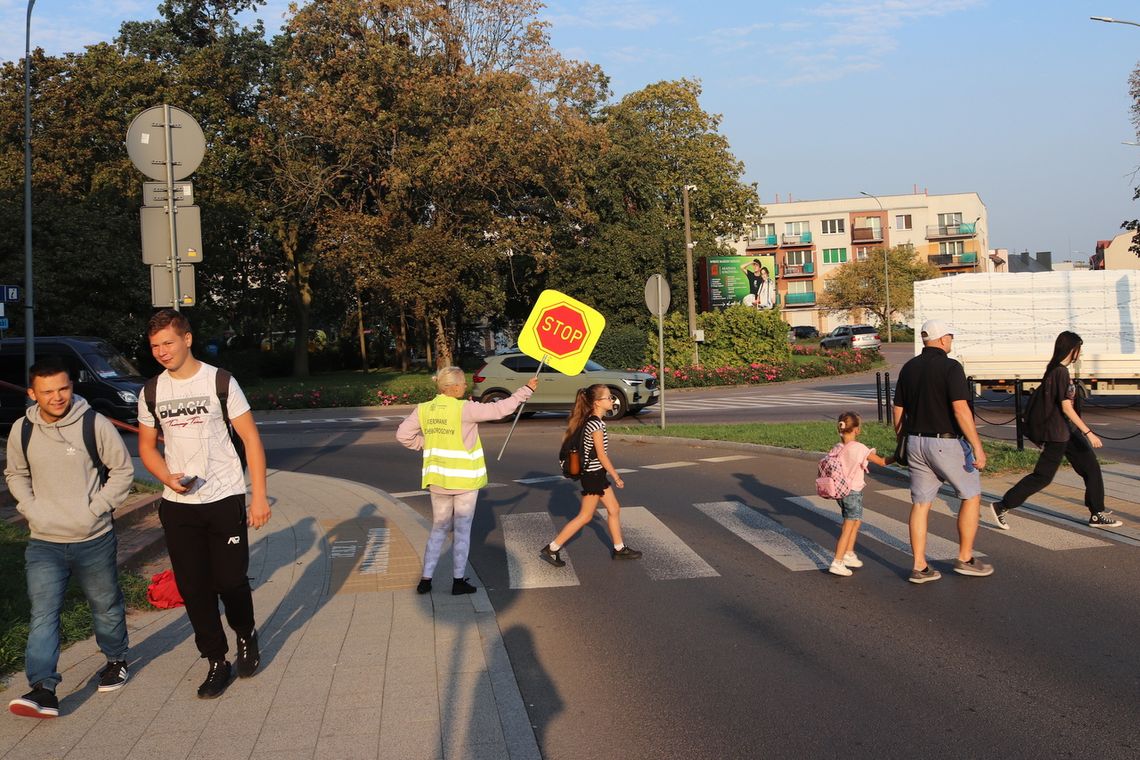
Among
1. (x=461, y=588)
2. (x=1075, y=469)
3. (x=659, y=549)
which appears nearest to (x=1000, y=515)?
(x=1075, y=469)

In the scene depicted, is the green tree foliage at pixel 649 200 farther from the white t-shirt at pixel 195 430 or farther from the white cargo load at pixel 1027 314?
the white t-shirt at pixel 195 430

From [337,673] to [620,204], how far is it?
4929 centimetres

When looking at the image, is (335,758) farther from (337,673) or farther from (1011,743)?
(1011,743)

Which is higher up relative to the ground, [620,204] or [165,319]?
[620,204]

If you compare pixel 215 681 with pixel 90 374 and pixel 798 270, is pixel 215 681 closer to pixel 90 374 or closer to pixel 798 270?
pixel 90 374

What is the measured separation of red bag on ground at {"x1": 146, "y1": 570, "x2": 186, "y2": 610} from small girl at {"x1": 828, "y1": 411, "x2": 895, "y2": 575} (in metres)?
4.51

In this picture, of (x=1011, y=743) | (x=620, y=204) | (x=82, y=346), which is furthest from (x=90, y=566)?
(x=620, y=204)

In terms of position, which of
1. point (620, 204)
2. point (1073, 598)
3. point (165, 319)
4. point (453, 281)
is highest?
point (620, 204)

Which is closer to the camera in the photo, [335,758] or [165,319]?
[335,758]

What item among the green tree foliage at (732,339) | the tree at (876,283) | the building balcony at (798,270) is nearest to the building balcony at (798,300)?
the building balcony at (798,270)

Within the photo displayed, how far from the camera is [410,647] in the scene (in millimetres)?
6039

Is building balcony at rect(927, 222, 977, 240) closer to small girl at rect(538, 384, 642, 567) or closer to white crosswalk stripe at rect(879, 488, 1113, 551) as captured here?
white crosswalk stripe at rect(879, 488, 1113, 551)

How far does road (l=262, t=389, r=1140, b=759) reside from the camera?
4617 mm

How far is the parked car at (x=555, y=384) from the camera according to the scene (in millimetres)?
24297
